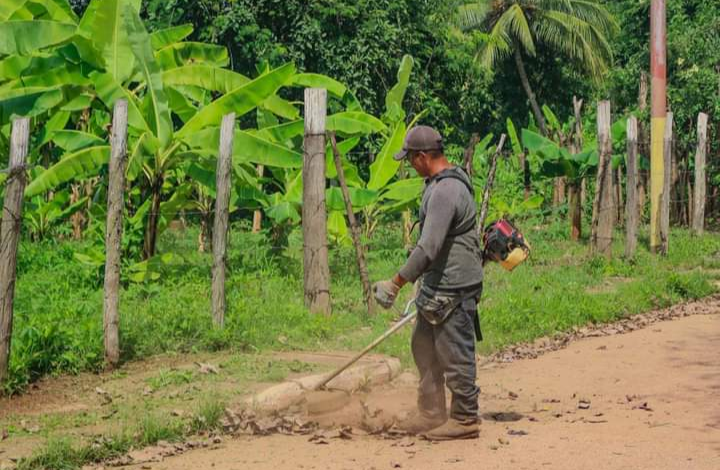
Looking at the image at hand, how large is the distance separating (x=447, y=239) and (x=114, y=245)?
3.24 meters

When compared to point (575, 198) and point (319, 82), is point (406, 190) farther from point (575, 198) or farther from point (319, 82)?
point (575, 198)

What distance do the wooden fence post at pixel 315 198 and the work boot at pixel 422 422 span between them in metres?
3.87

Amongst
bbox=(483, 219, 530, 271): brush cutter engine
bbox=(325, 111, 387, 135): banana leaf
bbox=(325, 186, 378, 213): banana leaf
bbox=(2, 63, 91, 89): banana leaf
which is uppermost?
bbox=(2, 63, 91, 89): banana leaf

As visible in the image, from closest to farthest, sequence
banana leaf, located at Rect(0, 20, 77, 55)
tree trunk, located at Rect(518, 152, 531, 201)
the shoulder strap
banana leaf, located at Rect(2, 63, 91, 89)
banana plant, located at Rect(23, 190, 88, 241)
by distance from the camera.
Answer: the shoulder strap, banana leaf, located at Rect(0, 20, 77, 55), banana leaf, located at Rect(2, 63, 91, 89), banana plant, located at Rect(23, 190, 88, 241), tree trunk, located at Rect(518, 152, 531, 201)

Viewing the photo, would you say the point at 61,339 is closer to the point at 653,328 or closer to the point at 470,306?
the point at 470,306

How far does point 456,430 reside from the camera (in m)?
6.62

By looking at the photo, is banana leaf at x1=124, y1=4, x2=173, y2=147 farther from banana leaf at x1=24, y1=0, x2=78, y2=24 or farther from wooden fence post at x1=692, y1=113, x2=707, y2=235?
wooden fence post at x1=692, y1=113, x2=707, y2=235

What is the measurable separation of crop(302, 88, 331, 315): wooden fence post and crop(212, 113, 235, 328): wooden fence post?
1.09 m

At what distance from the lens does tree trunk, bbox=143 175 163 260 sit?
11297mm

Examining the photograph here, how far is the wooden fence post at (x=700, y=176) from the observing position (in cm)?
1895

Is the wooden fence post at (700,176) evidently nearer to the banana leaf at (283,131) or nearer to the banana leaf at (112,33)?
the banana leaf at (283,131)

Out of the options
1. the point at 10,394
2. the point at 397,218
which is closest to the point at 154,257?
the point at 10,394

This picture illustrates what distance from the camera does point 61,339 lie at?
8.45 m

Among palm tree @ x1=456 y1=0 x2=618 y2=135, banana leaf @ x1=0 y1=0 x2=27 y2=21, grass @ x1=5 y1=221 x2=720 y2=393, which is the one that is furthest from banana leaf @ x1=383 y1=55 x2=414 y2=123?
palm tree @ x1=456 y1=0 x2=618 y2=135
